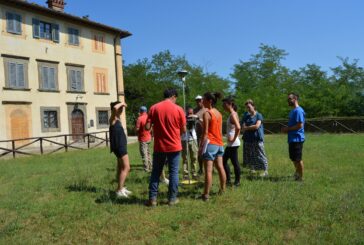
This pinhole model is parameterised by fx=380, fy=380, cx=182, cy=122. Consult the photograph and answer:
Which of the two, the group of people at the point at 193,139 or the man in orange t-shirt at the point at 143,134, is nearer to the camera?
the group of people at the point at 193,139

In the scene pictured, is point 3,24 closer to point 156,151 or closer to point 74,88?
point 74,88

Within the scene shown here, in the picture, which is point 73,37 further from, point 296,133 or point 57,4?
point 296,133

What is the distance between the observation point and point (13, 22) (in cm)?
2277

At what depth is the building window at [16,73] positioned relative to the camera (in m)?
22.4

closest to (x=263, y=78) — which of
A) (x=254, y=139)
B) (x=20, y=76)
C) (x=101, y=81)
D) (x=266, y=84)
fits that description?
(x=266, y=84)

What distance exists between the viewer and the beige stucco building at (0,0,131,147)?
74.2 feet

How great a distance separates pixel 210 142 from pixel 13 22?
68.3 feet

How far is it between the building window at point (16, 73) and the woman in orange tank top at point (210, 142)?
19.7 meters

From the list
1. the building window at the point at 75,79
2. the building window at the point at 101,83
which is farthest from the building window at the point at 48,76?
the building window at the point at 101,83

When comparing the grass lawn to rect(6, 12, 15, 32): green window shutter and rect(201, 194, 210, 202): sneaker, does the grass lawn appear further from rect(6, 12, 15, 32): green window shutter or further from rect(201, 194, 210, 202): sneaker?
rect(6, 12, 15, 32): green window shutter

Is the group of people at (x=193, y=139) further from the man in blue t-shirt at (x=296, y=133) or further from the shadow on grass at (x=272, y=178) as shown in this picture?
the shadow on grass at (x=272, y=178)

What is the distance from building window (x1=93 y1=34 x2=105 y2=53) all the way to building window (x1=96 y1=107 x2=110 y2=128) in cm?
444

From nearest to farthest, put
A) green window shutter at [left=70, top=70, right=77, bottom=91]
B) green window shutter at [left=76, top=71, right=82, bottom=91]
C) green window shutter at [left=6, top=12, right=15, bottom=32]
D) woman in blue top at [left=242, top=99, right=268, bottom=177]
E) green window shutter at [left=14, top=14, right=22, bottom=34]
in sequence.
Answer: woman in blue top at [left=242, top=99, right=268, bottom=177] → green window shutter at [left=6, top=12, right=15, bottom=32] → green window shutter at [left=14, top=14, right=22, bottom=34] → green window shutter at [left=70, top=70, right=77, bottom=91] → green window shutter at [left=76, top=71, right=82, bottom=91]

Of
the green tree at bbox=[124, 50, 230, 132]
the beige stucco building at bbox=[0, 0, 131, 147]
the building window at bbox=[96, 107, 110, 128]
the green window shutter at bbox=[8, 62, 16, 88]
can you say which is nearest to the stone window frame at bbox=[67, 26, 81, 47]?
the beige stucco building at bbox=[0, 0, 131, 147]
